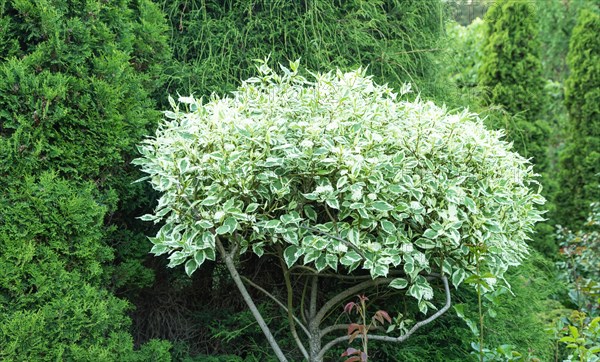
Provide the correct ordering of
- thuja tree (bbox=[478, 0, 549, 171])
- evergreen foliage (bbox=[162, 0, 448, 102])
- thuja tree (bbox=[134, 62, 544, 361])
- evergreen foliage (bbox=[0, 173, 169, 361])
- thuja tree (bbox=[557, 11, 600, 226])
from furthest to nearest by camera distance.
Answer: thuja tree (bbox=[557, 11, 600, 226])
thuja tree (bbox=[478, 0, 549, 171])
evergreen foliage (bbox=[162, 0, 448, 102])
thuja tree (bbox=[134, 62, 544, 361])
evergreen foliage (bbox=[0, 173, 169, 361])

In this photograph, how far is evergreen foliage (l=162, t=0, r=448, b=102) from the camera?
143 inches

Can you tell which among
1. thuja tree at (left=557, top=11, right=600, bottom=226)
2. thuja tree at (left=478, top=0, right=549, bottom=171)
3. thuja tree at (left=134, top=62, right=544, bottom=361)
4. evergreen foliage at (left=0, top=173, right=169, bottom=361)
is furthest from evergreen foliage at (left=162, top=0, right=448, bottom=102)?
thuja tree at (left=557, top=11, right=600, bottom=226)

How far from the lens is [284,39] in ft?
12.6

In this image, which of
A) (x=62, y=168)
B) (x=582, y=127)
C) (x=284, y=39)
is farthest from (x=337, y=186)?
(x=582, y=127)

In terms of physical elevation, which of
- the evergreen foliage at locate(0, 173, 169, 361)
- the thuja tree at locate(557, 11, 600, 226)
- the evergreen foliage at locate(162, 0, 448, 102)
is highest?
the evergreen foliage at locate(162, 0, 448, 102)

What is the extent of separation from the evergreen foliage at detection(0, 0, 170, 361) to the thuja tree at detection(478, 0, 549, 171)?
518 cm

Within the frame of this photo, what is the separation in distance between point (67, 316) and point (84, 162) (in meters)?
0.68

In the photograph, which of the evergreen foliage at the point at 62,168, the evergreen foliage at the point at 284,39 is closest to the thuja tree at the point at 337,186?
the evergreen foliage at the point at 62,168

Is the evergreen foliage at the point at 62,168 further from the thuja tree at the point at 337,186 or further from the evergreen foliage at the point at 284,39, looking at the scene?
the evergreen foliage at the point at 284,39

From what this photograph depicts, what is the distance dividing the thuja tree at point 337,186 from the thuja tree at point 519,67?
4.24m

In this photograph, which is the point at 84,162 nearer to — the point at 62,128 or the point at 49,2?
the point at 62,128

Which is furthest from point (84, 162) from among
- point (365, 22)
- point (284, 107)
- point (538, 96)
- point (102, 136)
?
point (538, 96)

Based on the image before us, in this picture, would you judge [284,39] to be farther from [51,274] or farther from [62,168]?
[51,274]

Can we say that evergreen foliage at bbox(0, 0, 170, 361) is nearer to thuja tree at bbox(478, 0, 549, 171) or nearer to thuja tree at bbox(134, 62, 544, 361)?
thuja tree at bbox(134, 62, 544, 361)
